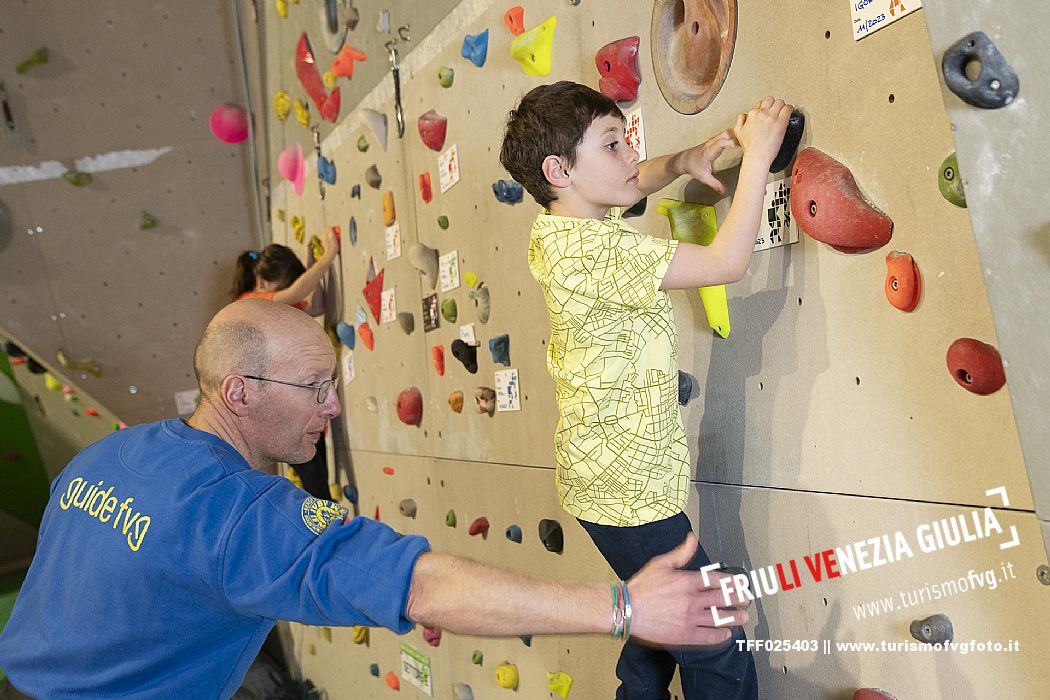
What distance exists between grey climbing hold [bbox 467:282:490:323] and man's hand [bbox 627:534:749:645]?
53.3 inches

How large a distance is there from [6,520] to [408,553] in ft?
15.2

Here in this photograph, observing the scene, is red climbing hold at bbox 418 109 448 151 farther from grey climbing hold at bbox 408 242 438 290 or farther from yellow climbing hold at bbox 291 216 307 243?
yellow climbing hold at bbox 291 216 307 243

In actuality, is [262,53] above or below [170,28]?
below

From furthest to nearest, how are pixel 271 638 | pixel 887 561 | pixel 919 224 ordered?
pixel 271 638 < pixel 887 561 < pixel 919 224

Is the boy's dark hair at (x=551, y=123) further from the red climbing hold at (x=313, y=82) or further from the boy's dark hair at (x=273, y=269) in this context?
the boy's dark hair at (x=273, y=269)

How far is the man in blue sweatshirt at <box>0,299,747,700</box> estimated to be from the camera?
103 cm

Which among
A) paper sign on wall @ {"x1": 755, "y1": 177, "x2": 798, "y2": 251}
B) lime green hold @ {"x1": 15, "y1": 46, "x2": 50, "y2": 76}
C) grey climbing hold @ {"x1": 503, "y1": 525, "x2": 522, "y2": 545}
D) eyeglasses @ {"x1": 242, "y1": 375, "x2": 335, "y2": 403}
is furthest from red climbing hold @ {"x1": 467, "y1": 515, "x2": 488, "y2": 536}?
lime green hold @ {"x1": 15, "y1": 46, "x2": 50, "y2": 76}

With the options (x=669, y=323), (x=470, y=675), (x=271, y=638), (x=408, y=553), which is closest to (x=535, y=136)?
(x=669, y=323)

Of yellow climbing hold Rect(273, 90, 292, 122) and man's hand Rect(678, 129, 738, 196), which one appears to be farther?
yellow climbing hold Rect(273, 90, 292, 122)

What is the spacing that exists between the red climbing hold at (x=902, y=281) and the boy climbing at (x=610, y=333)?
0.31 m

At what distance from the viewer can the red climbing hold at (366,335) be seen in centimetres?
321

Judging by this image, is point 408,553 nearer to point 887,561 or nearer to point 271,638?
point 887,561

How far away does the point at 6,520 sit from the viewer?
15.6 ft

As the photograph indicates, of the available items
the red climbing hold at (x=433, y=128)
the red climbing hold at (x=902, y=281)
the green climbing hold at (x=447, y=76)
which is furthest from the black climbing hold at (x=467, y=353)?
the red climbing hold at (x=902, y=281)
